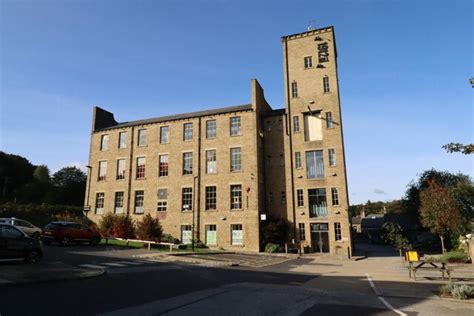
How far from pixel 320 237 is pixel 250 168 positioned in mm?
9493

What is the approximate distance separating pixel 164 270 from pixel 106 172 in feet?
89.2

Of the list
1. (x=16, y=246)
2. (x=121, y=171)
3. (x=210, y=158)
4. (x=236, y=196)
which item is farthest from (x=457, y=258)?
(x=121, y=171)

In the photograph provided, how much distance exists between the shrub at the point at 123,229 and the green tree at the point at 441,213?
93.7ft

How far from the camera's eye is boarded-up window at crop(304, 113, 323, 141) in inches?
1319

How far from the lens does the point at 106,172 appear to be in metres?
38.8

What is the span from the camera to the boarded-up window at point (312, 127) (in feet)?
110

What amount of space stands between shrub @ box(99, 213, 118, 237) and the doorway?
1981 cm

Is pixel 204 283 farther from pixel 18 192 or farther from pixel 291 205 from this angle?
pixel 18 192

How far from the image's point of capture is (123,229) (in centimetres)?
3250

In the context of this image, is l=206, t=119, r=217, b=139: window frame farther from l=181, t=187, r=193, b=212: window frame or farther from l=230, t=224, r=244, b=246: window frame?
l=230, t=224, r=244, b=246: window frame

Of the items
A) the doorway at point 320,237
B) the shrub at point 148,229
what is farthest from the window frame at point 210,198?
the doorway at point 320,237

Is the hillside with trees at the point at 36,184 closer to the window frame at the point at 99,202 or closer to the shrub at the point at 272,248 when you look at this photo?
the window frame at the point at 99,202

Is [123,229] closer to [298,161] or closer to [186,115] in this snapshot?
[186,115]

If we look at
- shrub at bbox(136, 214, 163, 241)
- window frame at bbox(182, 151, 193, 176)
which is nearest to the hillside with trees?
shrub at bbox(136, 214, 163, 241)
